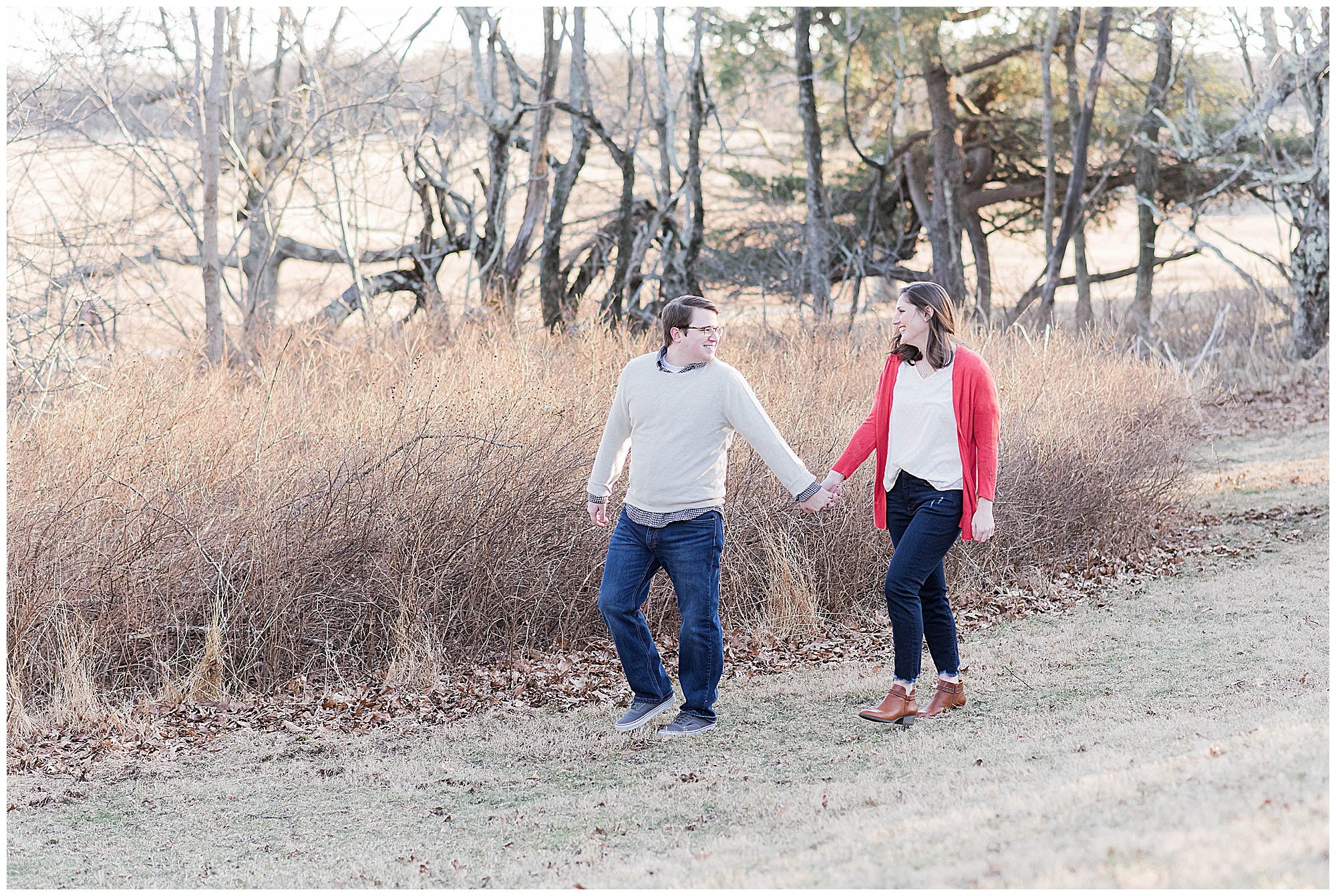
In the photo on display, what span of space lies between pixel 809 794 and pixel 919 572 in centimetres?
102

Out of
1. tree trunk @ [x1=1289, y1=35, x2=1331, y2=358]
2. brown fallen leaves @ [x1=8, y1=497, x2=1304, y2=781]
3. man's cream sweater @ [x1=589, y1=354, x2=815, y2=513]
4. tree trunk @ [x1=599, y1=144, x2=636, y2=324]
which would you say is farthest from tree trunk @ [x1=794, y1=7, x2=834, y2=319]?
man's cream sweater @ [x1=589, y1=354, x2=815, y2=513]

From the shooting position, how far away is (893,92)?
24.5 metres

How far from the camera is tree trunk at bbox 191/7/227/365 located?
34.8 ft

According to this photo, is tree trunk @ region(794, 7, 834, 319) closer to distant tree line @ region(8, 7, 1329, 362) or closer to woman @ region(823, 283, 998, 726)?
distant tree line @ region(8, 7, 1329, 362)

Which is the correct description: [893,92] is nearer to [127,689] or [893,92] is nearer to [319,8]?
[319,8]

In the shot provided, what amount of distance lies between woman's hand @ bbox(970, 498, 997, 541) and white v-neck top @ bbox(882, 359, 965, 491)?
0.37ft

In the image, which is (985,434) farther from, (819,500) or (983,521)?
(819,500)

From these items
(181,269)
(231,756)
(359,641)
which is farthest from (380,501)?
(181,269)

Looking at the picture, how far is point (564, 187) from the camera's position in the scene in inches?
603

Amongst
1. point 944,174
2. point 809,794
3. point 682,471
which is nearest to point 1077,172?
point 944,174

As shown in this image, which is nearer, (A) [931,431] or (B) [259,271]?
(A) [931,431]

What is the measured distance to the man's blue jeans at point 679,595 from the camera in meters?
5.01

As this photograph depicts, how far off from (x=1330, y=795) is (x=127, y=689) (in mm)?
5319

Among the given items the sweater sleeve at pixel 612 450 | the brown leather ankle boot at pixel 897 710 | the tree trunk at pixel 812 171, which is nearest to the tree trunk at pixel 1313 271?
the tree trunk at pixel 812 171
